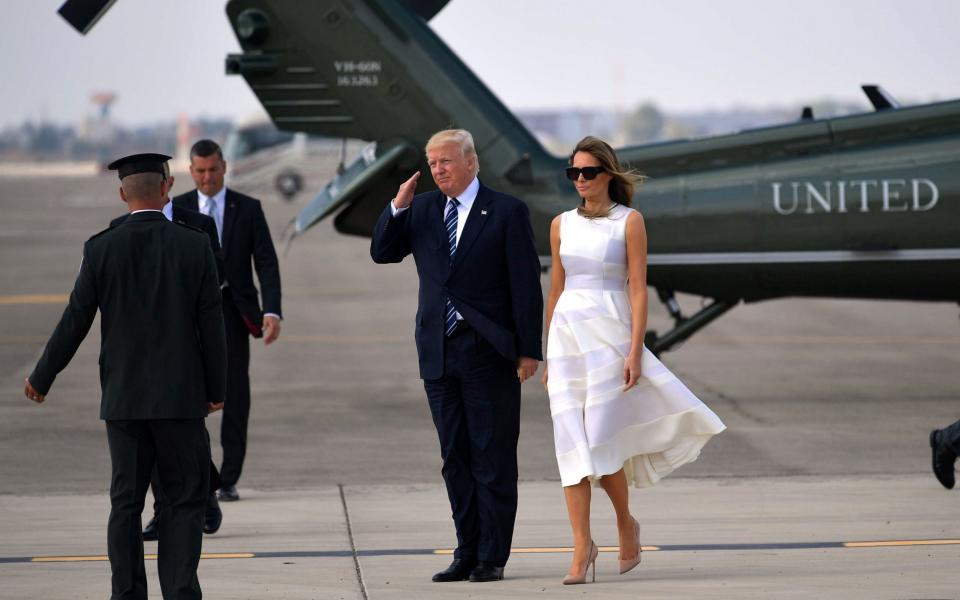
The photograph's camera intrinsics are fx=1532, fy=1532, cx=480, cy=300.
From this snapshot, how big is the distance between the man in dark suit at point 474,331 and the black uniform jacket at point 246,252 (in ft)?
6.35

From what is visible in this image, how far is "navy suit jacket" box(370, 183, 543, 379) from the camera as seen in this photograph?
644cm

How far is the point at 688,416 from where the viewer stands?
252 inches

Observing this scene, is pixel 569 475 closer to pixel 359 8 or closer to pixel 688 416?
pixel 688 416

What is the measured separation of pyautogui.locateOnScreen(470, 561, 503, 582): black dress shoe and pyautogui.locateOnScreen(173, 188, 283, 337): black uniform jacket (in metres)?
2.38

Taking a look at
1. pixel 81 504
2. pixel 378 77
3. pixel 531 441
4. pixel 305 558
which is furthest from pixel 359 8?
pixel 305 558

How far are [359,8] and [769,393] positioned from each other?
471 cm

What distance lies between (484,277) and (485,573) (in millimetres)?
1251

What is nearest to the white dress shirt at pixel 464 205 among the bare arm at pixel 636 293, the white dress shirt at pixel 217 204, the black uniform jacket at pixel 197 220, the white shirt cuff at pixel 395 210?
the white shirt cuff at pixel 395 210

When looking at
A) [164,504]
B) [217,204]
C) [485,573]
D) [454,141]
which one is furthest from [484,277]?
[217,204]

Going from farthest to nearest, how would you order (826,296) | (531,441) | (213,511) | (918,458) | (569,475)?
(826,296) → (531,441) → (918,458) → (213,511) → (569,475)

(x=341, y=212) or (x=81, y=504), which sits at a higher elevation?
(x=341, y=212)

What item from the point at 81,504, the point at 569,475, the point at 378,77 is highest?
the point at 378,77

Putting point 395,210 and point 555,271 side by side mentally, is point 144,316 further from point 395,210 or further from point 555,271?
point 555,271

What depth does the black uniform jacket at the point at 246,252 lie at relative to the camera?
8352 mm
